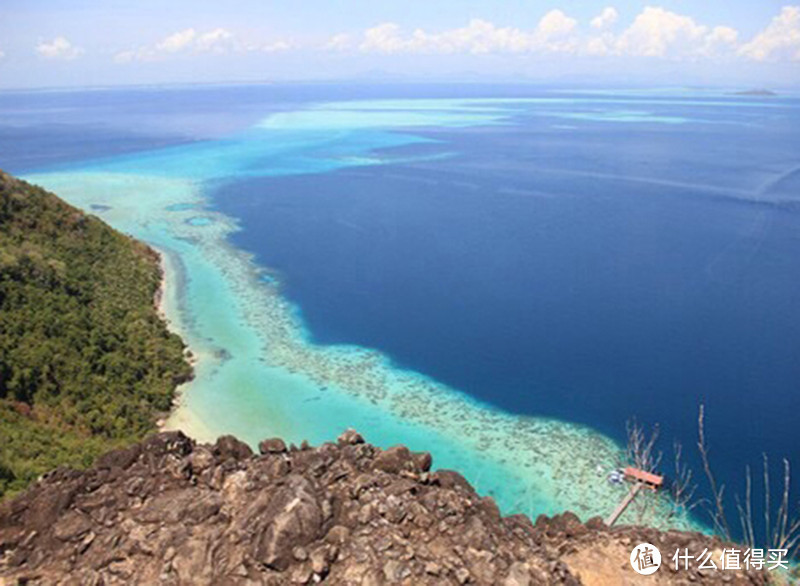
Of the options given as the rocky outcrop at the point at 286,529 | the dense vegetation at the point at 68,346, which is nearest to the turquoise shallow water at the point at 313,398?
the dense vegetation at the point at 68,346

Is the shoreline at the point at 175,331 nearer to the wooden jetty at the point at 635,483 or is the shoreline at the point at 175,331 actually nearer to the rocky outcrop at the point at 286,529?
the rocky outcrop at the point at 286,529

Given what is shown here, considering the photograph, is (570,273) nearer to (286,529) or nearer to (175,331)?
(175,331)

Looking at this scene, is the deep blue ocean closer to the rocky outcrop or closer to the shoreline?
the shoreline

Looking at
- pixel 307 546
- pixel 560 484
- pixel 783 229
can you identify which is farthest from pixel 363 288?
pixel 783 229

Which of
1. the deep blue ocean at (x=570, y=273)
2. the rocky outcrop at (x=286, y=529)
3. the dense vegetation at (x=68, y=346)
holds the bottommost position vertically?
the deep blue ocean at (x=570, y=273)

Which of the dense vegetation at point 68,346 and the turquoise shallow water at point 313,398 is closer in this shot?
the dense vegetation at point 68,346

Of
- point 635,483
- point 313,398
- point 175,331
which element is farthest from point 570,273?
point 175,331

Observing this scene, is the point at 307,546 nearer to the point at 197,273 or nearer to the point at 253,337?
the point at 253,337
